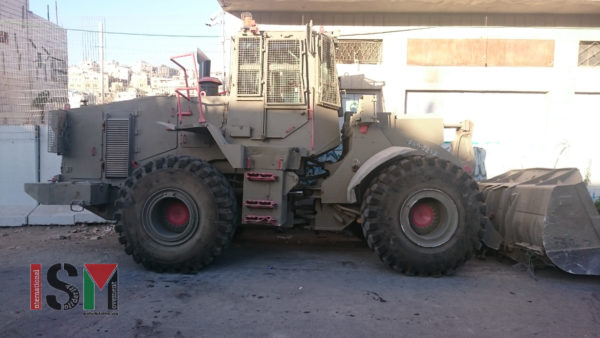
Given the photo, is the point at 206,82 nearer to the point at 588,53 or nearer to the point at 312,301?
the point at 312,301

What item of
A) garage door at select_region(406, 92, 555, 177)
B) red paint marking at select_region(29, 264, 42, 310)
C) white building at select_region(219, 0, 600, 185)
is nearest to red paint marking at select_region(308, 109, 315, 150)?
red paint marking at select_region(29, 264, 42, 310)

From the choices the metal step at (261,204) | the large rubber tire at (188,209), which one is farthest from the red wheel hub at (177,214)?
the metal step at (261,204)

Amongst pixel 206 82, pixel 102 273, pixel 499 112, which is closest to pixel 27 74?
pixel 206 82

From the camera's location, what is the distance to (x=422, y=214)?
4.87 metres

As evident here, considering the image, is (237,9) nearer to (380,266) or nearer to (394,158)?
(394,158)

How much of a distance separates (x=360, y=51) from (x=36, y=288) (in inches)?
316

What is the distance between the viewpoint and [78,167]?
5.66m

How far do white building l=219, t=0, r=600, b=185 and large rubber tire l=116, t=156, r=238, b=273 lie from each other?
5.46 meters

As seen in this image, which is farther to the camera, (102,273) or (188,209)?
(188,209)

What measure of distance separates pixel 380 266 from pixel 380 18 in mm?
6710

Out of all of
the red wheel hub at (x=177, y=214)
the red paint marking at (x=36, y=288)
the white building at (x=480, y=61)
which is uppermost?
the white building at (x=480, y=61)

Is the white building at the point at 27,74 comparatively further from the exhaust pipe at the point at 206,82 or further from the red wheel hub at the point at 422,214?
the red wheel hub at the point at 422,214

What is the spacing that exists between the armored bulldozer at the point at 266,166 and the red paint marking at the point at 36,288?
35.5 inches

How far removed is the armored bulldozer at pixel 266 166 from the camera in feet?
15.4
